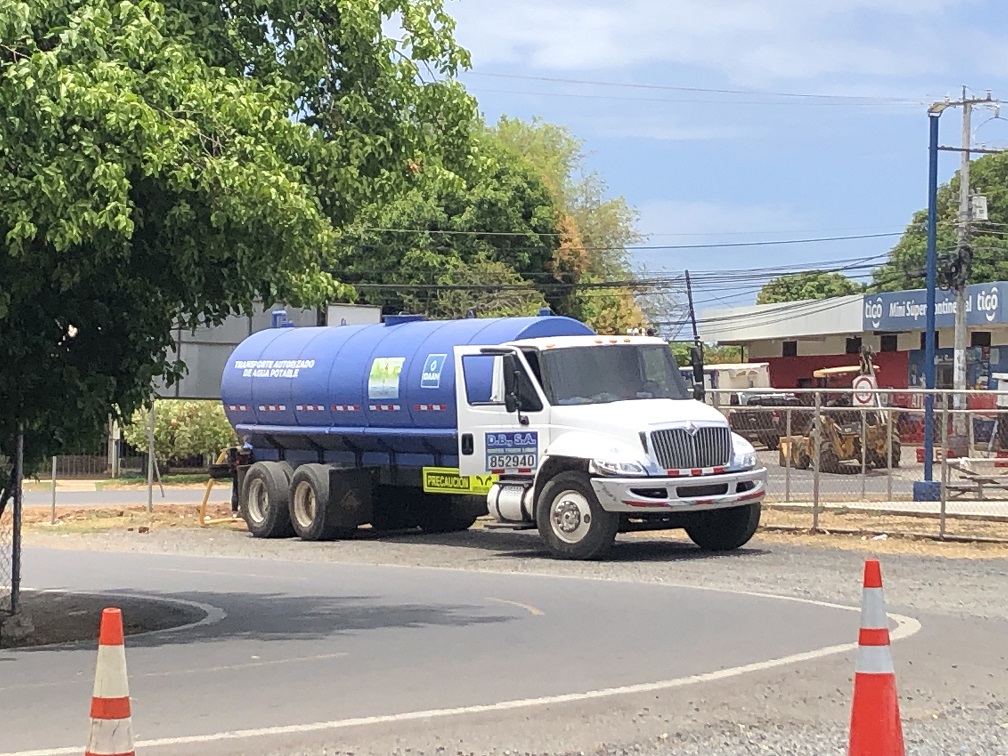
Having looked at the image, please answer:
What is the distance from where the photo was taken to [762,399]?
48.0 metres

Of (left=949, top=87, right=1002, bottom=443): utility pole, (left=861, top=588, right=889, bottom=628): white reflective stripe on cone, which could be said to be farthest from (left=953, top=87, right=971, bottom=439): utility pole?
(left=861, top=588, right=889, bottom=628): white reflective stripe on cone

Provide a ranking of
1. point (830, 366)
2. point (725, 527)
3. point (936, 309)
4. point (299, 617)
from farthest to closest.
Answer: point (830, 366) → point (936, 309) → point (725, 527) → point (299, 617)

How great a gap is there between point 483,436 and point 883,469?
7092mm

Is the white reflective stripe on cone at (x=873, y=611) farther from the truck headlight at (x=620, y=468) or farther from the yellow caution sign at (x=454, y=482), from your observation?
the yellow caution sign at (x=454, y=482)

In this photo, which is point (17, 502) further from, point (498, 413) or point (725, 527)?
point (725, 527)

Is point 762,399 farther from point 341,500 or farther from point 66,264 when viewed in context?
point 66,264

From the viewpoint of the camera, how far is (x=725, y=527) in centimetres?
2077

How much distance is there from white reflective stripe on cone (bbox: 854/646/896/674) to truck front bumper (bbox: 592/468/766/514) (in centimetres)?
1225

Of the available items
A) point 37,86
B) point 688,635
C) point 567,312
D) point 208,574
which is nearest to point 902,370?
point 567,312

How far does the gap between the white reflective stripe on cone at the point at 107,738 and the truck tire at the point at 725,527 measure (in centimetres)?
1564

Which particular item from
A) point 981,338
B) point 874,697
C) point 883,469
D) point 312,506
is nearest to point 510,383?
point 312,506

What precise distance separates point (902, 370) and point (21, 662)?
54390 millimetres

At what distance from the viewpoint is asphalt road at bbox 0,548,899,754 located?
9.02 m

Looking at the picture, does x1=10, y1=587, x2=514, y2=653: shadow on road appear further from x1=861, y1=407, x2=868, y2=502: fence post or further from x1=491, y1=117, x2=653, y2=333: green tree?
x1=491, y1=117, x2=653, y2=333: green tree
